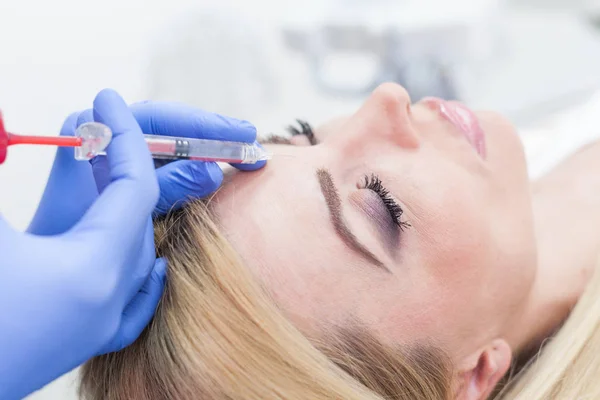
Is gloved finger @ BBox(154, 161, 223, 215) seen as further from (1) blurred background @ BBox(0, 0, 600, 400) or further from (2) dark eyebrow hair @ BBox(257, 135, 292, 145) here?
(1) blurred background @ BBox(0, 0, 600, 400)

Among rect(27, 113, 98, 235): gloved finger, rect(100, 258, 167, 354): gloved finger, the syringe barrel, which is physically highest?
the syringe barrel

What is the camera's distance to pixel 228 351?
0.77 meters

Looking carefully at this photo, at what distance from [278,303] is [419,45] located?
4.57ft

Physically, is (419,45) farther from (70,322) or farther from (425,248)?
(70,322)

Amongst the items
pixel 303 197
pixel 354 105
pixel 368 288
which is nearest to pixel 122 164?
pixel 303 197

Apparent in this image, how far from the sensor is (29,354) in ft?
2.01

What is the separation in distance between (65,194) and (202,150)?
22cm

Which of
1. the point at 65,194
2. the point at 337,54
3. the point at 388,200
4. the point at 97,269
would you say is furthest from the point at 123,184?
the point at 337,54

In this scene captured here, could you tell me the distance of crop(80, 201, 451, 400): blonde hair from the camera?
0.76 meters

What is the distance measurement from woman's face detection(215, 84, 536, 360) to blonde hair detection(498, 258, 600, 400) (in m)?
0.14

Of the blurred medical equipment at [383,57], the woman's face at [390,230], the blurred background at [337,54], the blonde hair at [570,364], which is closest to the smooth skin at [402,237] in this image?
the woman's face at [390,230]

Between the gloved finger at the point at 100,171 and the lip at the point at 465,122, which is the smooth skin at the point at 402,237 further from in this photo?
the gloved finger at the point at 100,171

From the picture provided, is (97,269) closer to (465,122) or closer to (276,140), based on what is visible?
(276,140)

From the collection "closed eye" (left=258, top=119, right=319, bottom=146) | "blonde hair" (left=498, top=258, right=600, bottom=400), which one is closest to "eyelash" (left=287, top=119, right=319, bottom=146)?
"closed eye" (left=258, top=119, right=319, bottom=146)
